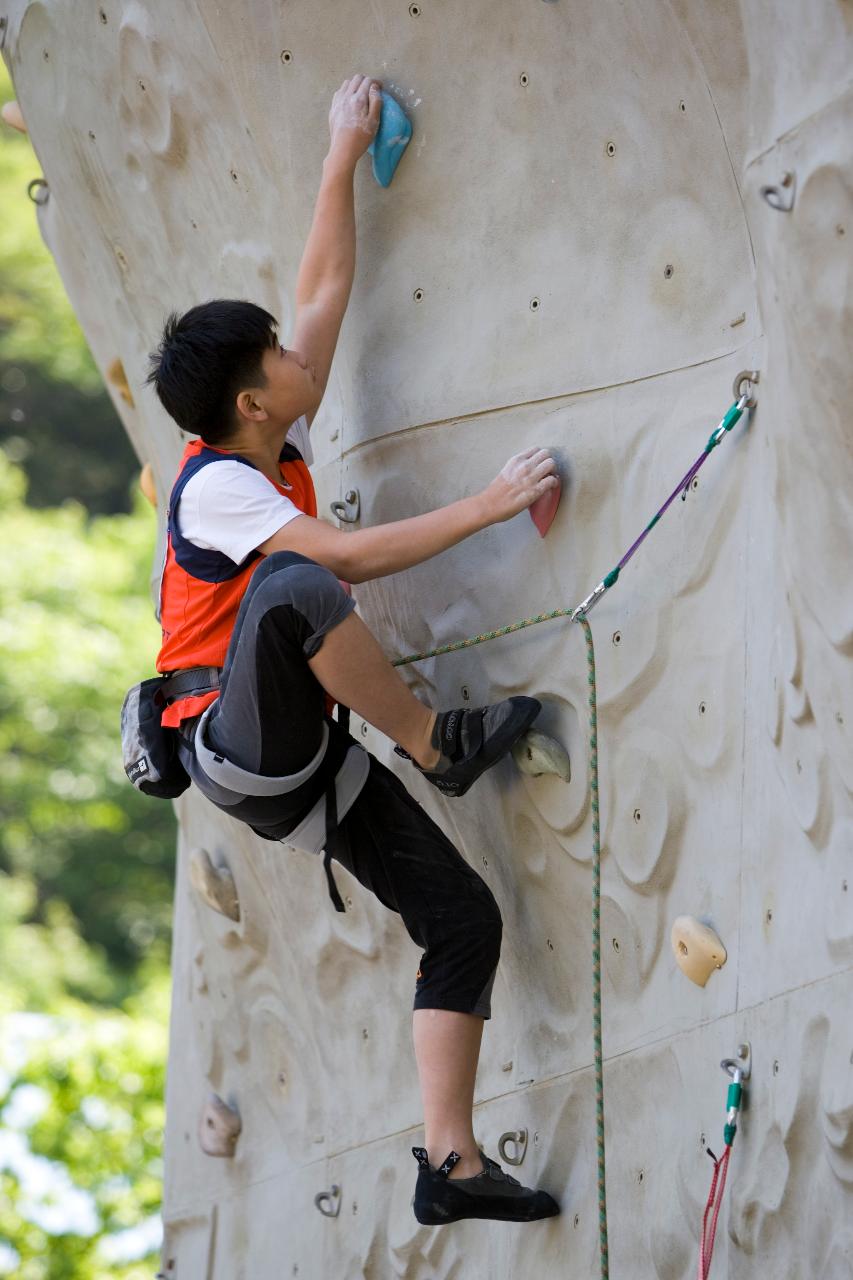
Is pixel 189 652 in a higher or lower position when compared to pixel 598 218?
lower

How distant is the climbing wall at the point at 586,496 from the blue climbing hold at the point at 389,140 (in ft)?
0.06

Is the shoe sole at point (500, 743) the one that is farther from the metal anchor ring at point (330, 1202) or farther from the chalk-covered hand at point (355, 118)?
the metal anchor ring at point (330, 1202)

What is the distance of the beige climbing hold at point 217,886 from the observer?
3271mm

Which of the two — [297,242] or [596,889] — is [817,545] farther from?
[297,242]

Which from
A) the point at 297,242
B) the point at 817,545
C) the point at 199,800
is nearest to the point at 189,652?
the point at 297,242

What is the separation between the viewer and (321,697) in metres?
2.12

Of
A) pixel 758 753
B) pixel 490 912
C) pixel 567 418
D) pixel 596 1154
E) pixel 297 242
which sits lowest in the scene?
pixel 596 1154

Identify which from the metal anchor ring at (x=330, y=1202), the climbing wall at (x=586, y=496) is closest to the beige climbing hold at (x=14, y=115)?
the climbing wall at (x=586, y=496)

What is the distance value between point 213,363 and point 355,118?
0.44 meters

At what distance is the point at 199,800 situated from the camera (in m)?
3.38

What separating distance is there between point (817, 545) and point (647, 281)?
48cm

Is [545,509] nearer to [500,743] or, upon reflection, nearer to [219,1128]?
[500,743]

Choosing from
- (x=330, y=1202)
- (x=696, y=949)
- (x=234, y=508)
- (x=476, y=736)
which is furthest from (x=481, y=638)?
(x=330, y=1202)

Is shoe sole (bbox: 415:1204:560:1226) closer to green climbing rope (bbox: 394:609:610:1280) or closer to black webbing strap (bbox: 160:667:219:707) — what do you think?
green climbing rope (bbox: 394:609:610:1280)
